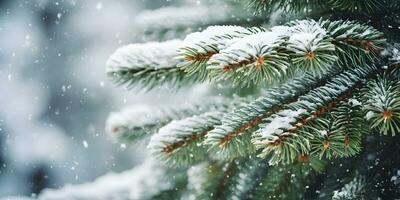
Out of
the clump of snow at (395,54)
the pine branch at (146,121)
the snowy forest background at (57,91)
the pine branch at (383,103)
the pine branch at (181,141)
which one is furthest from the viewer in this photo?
the snowy forest background at (57,91)

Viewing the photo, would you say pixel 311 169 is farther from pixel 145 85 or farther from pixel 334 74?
pixel 145 85

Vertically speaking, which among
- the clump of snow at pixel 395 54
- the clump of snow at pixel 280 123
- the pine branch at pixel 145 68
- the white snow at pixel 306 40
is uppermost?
the pine branch at pixel 145 68

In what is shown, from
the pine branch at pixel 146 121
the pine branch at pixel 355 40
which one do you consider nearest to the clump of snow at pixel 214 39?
the pine branch at pixel 355 40

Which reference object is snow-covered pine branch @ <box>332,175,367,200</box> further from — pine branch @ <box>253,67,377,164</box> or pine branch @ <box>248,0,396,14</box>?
pine branch @ <box>248,0,396,14</box>

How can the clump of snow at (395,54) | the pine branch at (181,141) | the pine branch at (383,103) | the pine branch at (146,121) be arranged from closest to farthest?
the pine branch at (383,103)
the clump of snow at (395,54)
the pine branch at (181,141)
the pine branch at (146,121)

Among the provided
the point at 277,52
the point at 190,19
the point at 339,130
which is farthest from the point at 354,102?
the point at 190,19

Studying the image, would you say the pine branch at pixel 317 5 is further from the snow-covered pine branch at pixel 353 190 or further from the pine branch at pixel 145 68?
the snow-covered pine branch at pixel 353 190

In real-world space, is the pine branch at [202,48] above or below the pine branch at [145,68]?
below
